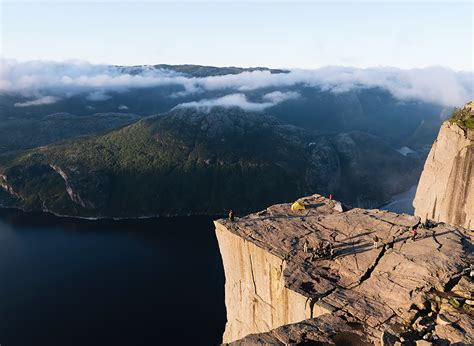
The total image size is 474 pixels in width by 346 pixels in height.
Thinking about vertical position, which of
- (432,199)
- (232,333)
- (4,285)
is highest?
(432,199)

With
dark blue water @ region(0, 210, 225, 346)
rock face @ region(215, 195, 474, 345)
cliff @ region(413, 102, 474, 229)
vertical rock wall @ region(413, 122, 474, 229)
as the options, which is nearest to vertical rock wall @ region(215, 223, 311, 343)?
rock face @ region(215, 195, 474, 345)

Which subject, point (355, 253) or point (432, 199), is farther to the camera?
point (432, 199)

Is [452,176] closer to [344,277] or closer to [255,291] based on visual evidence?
[344,277]

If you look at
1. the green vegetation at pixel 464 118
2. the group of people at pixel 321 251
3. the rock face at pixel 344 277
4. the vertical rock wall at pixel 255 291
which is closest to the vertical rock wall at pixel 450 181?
the green vegetation at pixel 464 118

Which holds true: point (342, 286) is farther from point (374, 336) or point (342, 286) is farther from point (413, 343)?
point (413, 343)

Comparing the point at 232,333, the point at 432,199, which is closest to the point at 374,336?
the point at 232,333

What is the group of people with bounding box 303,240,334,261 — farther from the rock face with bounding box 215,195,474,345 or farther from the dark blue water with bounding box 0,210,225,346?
the dark blue water with bounding box 0,210,225,346

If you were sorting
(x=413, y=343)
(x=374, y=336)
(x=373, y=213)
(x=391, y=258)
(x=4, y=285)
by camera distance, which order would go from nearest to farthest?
(x=413, y=343) < (x=374, y=336) < (x=391, y=258) < (x=373, y=213) < (x=4, y=285)
